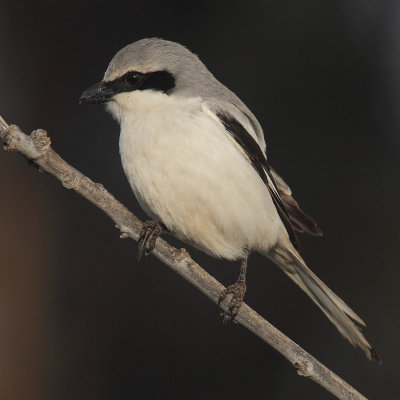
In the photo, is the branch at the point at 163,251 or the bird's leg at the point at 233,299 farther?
the bird's leg at the point at 233,299

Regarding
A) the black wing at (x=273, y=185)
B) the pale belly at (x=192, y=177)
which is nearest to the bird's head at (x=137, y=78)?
the pale belly at (x=192, y=177)

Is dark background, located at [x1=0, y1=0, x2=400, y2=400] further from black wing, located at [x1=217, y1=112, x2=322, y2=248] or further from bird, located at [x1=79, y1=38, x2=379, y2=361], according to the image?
bird, located at [x1=79, y1=38, x2=379, y2=361]

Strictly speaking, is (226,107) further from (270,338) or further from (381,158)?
(381,158)

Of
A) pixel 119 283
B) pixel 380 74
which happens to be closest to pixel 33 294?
pixel 119 283

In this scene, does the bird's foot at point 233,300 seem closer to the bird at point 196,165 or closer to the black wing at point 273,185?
the bird at point 196,165

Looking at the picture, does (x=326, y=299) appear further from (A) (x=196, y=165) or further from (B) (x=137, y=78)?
(B) (x=137, y=78)

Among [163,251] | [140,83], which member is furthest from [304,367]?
[140,83]
